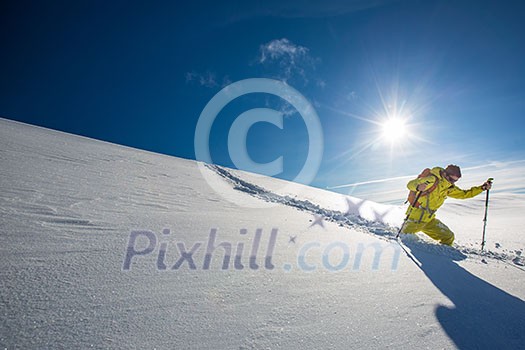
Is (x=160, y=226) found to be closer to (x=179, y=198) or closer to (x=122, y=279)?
(x=122, y=279)

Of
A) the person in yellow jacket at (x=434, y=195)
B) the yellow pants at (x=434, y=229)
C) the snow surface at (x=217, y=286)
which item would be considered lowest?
the snow surface at (x=217, y=286)

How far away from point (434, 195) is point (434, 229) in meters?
0.72

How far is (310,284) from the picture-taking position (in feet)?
6.59

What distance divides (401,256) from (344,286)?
55.5 inches

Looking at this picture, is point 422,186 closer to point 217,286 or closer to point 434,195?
point 434,195

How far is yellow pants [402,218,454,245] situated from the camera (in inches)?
201

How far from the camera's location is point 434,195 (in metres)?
5.10

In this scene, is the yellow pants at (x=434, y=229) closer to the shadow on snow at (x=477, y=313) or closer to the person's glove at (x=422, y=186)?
the person's glove at (x=422, y=186)

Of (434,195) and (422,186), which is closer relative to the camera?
(422,186)

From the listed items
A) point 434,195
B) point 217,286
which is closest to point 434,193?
point 434,195

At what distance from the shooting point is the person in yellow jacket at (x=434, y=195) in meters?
4.75

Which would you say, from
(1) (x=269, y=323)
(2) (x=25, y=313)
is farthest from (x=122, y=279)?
(1) (x=269, y=323)

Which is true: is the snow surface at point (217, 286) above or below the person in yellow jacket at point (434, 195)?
below

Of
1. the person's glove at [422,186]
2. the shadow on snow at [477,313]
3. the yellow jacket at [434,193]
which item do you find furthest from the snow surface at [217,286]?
the yellow jacket at [434,193]
